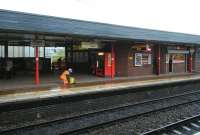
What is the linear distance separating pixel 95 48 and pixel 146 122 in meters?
13.1

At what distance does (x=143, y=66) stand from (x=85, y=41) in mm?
6436

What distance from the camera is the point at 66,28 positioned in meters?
17.6

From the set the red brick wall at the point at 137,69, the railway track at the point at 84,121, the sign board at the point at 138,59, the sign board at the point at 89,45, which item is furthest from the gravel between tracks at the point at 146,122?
the sign board at the point at 138,59

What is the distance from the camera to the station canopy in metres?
15.1

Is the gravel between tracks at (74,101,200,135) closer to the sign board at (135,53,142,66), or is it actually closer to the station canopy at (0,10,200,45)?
the station canopy at (0,10,200,45)

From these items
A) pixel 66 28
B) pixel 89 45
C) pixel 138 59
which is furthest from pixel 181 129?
pixel 138 59

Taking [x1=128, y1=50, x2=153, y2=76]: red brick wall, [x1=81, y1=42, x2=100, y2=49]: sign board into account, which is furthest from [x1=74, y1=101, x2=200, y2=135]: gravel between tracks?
[x1=128, y1=50, x2=153, y2=76]: red brick wall

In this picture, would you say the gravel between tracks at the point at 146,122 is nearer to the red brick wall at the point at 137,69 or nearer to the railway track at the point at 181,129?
the railway track at the point at 181,129

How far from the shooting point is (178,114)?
1155 centimetres

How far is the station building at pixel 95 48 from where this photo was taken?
53.7 ft

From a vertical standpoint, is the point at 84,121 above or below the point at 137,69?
below

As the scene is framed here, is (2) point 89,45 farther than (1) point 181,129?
Yes

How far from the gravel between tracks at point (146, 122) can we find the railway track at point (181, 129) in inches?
24.4

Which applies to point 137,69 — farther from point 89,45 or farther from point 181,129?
point 181,129
